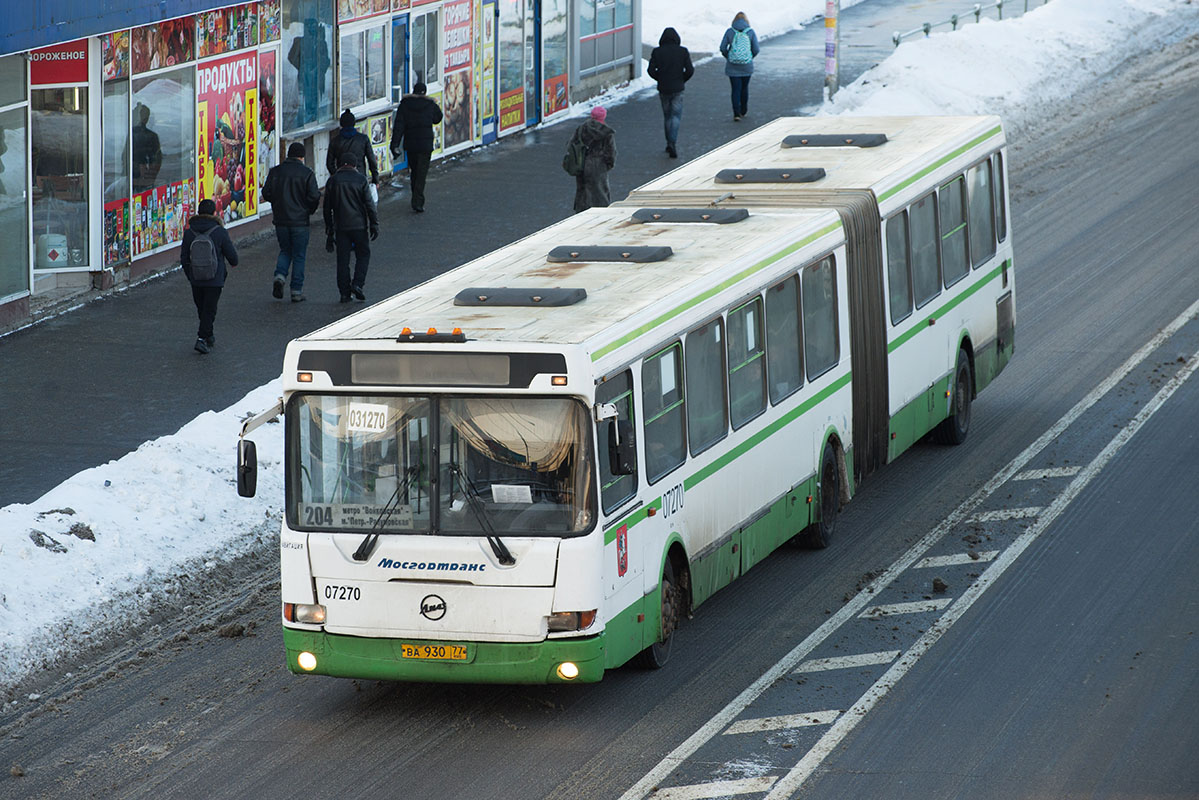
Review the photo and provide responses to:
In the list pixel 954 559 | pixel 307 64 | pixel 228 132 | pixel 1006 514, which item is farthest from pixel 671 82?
pixel 954 559

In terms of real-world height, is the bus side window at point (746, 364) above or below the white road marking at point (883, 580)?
above

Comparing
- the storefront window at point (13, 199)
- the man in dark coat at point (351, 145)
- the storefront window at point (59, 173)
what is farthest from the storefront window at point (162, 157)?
the storefront window at point (13, 199)

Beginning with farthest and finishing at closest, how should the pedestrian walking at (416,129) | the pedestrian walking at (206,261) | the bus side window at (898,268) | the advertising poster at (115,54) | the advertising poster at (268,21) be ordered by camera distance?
the pedestrian walking at (416,129) → the advertising poster at (268,21) → the advertising poster at (115,54) → the pedestrian walking at (206,261) → the bus side window at (898,268)

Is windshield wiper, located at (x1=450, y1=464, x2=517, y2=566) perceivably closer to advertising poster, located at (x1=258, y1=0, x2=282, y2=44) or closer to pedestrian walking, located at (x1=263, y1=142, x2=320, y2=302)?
pedestrian walking, located at (x1=263, y1=142, x2=320, y2=302)

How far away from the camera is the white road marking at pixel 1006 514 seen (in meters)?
15.2

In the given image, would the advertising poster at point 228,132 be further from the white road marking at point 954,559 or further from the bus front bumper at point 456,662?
the bus front bumper at point 456,662

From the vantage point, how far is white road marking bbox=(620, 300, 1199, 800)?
1065 cm

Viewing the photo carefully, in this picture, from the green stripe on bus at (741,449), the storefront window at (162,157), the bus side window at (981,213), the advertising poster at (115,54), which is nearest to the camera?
the green stripe on bus at (741,449)

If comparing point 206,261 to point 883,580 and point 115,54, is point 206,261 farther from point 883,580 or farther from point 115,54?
point 883,580

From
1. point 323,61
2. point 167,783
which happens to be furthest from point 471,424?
point 323,61

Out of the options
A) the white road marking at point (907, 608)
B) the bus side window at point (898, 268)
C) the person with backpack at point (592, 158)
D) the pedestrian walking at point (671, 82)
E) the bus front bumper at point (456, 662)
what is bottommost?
the white road marking at point (907, 608)

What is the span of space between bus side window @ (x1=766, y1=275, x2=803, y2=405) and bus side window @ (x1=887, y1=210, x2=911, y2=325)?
2.12 meters

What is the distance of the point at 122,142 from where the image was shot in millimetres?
22406

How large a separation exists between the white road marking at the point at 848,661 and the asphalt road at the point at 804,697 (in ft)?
0.55
